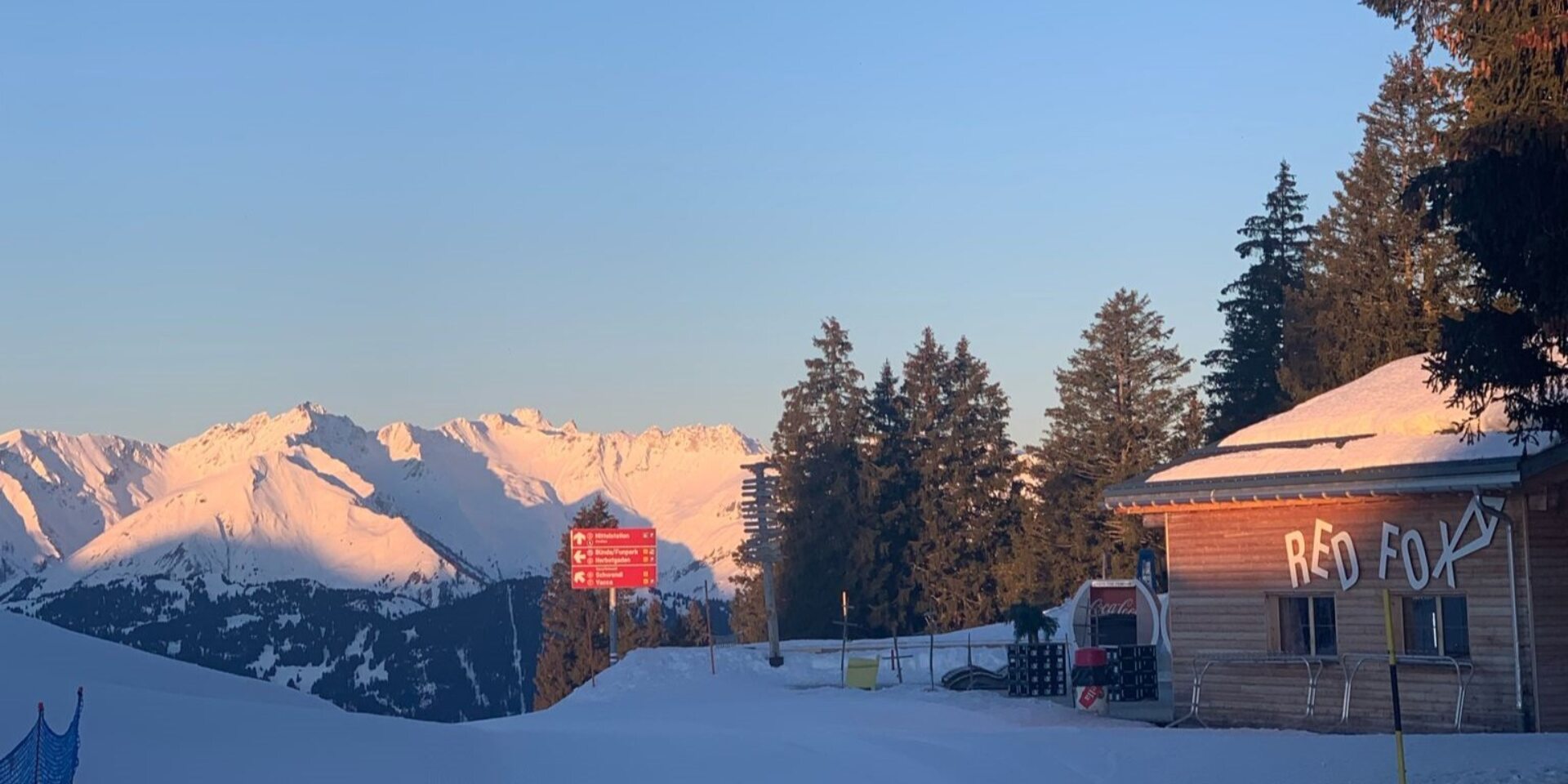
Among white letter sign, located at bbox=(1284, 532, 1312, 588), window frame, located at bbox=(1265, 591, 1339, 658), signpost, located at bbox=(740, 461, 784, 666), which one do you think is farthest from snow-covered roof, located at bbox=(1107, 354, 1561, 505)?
signpost, located at bbox=(740, 461, 784, 666)

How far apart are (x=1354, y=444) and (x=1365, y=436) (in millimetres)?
930

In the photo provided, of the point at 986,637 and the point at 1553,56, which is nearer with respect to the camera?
the point at 1553,56

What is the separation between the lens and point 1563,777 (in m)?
15.6

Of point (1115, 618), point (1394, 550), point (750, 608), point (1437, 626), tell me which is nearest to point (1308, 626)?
point (1394, 550)

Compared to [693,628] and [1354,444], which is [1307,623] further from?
[693,628]

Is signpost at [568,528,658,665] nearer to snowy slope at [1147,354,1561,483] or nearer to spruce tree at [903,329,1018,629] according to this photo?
spruce tree at [903,329,1018,629]

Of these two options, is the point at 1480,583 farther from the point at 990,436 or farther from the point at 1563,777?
the point at 990,436

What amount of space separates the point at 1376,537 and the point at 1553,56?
10576 millimetres

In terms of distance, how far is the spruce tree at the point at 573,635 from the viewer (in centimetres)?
7169

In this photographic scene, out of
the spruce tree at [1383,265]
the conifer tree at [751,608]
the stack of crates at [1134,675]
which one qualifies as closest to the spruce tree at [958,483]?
the conifer tree at [751,608]

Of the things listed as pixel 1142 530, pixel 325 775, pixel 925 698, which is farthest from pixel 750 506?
pixel 325 775

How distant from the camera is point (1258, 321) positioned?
57.2 metres

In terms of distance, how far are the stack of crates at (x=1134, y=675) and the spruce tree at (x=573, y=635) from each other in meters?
43.6

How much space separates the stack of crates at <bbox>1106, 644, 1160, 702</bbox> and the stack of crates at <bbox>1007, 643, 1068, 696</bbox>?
2.52 metres
